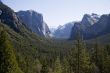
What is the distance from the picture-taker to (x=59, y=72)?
76312 mm

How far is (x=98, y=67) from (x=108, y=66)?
1182 cm

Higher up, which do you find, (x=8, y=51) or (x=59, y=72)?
(x=8, y=51)

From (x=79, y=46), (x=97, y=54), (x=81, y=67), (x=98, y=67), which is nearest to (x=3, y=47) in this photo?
(x=79, y=46)

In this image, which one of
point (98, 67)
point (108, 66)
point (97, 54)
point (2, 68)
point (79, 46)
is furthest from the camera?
point (98, 67)

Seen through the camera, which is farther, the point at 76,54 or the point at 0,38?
the point at 76,54

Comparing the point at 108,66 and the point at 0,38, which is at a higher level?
the point at 0,38

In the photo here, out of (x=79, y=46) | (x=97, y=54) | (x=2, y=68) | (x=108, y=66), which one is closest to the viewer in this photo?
(x=2, y=68)

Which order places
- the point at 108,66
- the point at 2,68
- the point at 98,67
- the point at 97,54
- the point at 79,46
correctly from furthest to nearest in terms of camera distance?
the point at 98,67, the point at 97,54, the point at 108,66, the point at 79,46, the point at 2,68

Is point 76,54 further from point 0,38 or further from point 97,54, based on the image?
point 97,54

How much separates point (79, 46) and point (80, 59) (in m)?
2.91

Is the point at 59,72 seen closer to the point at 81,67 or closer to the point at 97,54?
the point at 97,54

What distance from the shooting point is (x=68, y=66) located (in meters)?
82.0

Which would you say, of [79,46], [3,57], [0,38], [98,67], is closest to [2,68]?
[3,57]

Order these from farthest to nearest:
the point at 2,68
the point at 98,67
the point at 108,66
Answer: the point at 98,67 < the point at 108,66 < the point at 2,68
